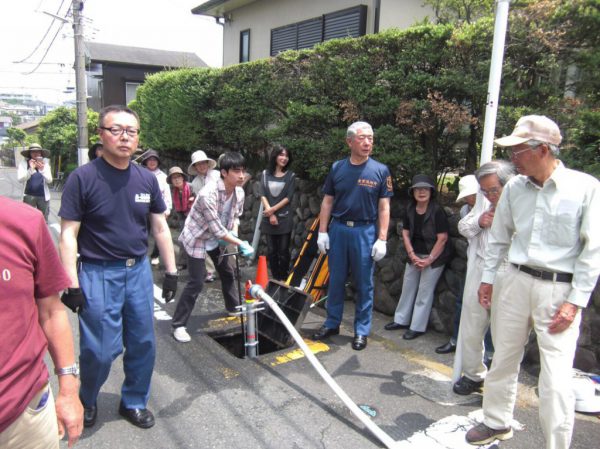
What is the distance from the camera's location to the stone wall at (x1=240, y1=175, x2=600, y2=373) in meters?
3.73

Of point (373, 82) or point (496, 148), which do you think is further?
point (373, 82)

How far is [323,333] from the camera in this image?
4695mm

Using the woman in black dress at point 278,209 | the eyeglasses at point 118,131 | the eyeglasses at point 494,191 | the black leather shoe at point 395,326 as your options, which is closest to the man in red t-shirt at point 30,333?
the eyeglasses at point 118,131

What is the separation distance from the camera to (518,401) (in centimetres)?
357

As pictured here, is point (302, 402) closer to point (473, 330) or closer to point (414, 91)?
point (473, 330)

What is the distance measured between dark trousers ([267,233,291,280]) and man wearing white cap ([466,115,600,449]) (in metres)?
3.59

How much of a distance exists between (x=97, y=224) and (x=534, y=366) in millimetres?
3720

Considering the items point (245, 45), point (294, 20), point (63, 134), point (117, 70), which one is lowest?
point (63, 134)

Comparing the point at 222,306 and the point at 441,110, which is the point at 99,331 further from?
the point at 441,110

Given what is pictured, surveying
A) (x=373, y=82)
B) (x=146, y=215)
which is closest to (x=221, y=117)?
(x=373, y=82)

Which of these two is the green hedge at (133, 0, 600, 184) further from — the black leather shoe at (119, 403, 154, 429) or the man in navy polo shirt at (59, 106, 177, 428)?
the black leather shoe at (119, 403, 154, 429)

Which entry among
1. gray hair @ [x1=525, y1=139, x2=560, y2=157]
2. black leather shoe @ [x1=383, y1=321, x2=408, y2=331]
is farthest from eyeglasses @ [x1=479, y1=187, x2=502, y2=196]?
black leather shoe @ [x1=383, y1=321, x2=408, y2=331]

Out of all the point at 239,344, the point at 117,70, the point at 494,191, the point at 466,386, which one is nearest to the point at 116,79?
the point at 117,70

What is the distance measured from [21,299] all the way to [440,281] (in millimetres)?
4148
